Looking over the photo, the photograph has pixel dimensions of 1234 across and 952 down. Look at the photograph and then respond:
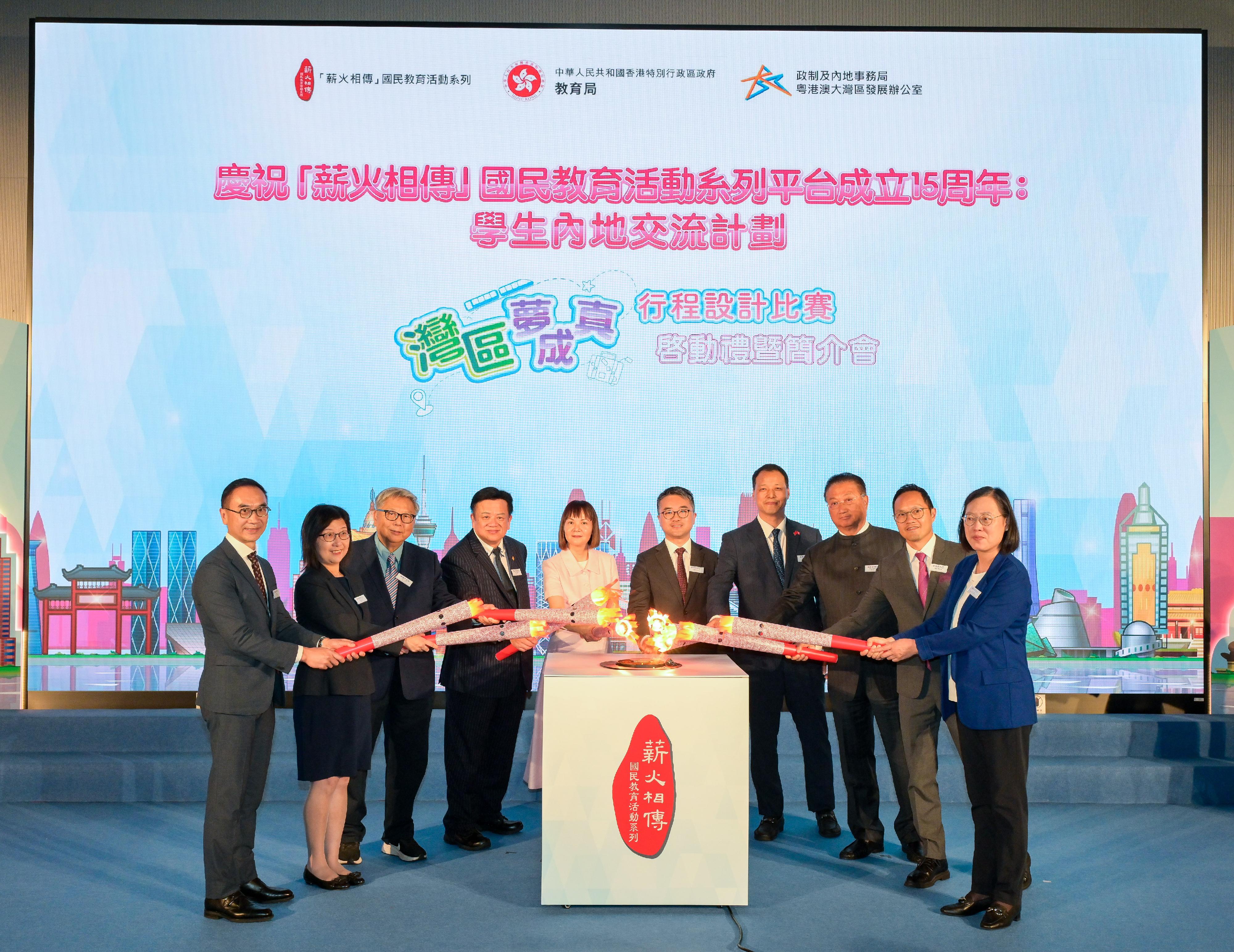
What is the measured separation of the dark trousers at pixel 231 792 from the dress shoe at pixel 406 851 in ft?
2.32

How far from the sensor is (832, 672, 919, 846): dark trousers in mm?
3939

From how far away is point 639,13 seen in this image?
5609mm

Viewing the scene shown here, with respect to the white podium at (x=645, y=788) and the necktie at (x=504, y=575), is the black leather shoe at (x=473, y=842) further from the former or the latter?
the necktie at (x=504, y=575)

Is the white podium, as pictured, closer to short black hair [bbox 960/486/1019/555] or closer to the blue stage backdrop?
short black hair [bbox 960/486/1019/555]

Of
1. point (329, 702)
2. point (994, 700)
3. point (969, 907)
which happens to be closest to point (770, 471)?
point (994, 700)

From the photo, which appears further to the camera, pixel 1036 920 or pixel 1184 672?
pixel 1184 672

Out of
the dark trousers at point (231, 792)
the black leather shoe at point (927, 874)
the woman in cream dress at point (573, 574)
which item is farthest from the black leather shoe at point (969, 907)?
the dark trousers at point (231, 792)

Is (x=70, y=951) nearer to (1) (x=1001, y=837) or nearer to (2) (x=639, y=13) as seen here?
(1) (x=1001, y=837)

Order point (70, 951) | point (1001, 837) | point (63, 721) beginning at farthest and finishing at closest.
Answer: point (63, 721) → point (1001, 837) → point (70, 951)

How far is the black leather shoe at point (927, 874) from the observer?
3635mm

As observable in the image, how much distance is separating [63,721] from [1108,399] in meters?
5.72

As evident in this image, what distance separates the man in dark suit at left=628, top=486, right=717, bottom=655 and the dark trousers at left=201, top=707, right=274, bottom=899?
1.71m

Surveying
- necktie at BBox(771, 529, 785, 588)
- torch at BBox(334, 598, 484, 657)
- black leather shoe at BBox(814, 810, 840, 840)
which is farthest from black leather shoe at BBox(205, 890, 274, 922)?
necktie at BBox(771, 529, 785, 588)

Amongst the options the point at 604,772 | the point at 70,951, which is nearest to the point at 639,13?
the point at 604,772
